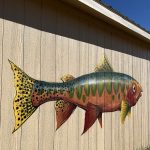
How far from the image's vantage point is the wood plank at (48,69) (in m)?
4.16

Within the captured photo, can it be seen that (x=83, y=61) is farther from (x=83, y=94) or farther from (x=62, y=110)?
(x=62, y=110)

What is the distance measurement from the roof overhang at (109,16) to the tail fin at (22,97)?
4.10 feet

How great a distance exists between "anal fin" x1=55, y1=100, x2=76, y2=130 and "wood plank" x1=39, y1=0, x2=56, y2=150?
0.10m

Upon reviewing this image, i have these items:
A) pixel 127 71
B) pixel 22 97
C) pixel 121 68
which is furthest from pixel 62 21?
pixel 127 71

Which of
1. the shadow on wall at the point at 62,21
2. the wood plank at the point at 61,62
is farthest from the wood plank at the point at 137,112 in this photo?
the wood plank at the point at 61,62

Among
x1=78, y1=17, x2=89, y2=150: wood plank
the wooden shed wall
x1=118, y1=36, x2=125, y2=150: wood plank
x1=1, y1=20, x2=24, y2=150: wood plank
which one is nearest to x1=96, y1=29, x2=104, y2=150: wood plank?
the wooden shed wall

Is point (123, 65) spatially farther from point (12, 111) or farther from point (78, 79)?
point (12, 111)

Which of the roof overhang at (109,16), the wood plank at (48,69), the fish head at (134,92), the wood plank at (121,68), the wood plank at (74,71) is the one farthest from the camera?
the fish head at (134,92)

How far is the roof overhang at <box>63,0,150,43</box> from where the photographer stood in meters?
4.80

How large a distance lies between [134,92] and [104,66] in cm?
140

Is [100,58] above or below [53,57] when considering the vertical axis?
above

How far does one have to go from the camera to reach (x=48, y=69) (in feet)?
14.0

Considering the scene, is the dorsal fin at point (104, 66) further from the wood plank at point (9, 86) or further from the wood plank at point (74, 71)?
the wood plank at point (9, 86)

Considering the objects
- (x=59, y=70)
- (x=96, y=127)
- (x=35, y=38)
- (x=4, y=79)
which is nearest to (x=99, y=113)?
(x=96, y=127)
